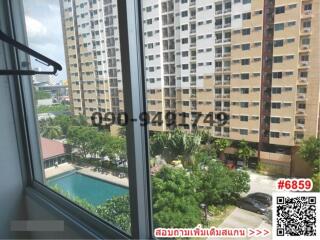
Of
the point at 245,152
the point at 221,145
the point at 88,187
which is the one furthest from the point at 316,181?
the point at 88,187

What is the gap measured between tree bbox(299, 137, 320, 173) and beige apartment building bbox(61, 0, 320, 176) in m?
0.02

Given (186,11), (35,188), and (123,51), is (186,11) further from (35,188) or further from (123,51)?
(35,188)

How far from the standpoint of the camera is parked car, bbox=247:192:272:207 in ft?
3.21

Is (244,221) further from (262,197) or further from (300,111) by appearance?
(300,111)

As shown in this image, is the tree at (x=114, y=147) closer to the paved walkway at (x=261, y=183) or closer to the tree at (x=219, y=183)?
the tree at (x=219, y=183)

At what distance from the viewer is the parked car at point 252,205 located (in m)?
1.00

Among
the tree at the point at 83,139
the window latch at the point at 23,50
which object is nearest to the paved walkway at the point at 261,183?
the tree at the point at 83,139

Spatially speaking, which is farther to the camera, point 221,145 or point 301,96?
point 221,145

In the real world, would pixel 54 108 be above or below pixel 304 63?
below

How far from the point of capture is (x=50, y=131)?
2.04 meters

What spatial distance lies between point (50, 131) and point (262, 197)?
167 cm

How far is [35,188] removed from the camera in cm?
218

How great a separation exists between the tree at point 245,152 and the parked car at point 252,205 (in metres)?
0.16

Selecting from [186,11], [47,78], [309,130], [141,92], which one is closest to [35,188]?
[47,78]
